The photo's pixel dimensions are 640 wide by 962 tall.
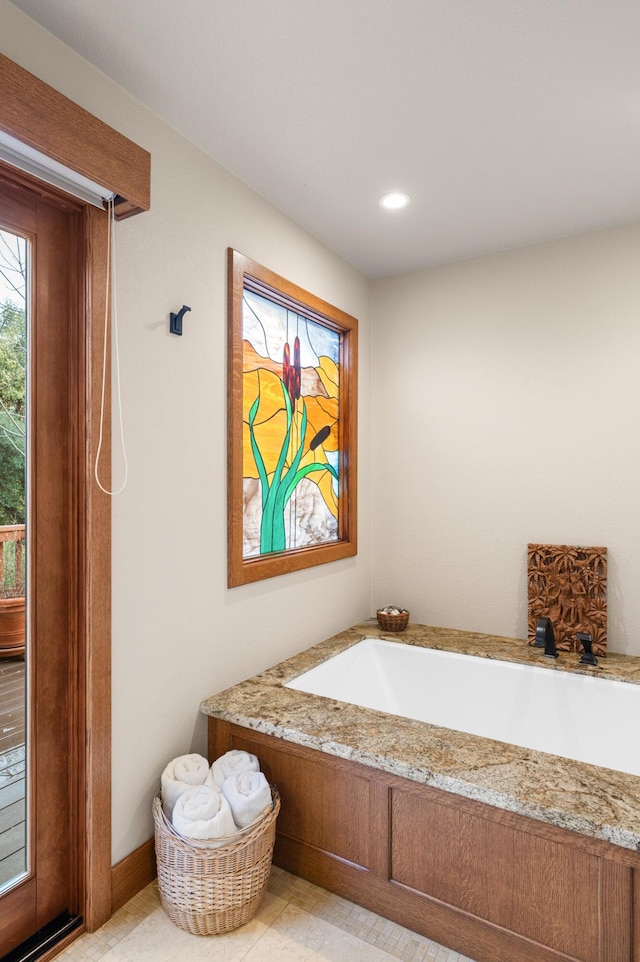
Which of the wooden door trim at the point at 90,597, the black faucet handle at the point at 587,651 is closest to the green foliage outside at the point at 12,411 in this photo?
the wooden door trim at the point at 90,597

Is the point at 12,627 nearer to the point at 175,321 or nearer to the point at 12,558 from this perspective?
the point at 12,558

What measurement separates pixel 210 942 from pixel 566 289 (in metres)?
3.00

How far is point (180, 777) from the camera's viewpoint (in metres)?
1.72

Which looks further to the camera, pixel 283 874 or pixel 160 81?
pixel 283 874

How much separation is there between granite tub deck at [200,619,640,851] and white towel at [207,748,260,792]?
0.10 metres

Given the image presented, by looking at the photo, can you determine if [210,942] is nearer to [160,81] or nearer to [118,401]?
[118,401]

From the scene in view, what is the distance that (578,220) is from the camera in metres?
2.50

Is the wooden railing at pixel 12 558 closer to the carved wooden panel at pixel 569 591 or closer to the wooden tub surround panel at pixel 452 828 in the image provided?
the wooden tub surround panel at pixel 452 828

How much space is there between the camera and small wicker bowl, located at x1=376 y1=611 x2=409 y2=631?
2.88 meters

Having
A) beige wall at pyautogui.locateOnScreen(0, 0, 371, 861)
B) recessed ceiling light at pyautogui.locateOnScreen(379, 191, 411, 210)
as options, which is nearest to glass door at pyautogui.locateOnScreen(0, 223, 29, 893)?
beige wall at pyautogui.locateOnScreen(0, 0, 371, 861)

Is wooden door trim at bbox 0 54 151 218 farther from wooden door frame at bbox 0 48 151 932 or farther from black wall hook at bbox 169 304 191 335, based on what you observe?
black wall hook at bbox 169 304 191 335

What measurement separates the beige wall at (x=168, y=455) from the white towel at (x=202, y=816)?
0.74 feet

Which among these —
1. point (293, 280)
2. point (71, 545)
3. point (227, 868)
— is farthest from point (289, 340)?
point (227, 868)

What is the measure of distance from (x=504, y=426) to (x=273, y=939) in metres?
2.35
